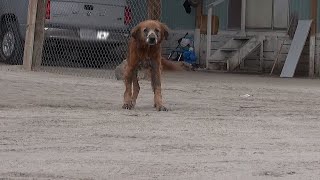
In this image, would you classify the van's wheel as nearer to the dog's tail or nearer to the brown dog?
the dog's tail

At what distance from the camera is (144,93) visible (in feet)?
42.3

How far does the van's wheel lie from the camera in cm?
1777

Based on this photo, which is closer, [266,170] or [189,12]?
[266,170]

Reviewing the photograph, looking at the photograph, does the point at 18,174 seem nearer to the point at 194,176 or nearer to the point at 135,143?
the point at 194,176

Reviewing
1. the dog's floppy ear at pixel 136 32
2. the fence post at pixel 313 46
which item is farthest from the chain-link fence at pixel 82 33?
the dog's floppy ear at pixel 136 32

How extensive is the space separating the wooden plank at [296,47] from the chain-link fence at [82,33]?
3.42 meters

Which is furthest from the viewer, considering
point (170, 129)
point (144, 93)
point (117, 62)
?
point (117, 62)

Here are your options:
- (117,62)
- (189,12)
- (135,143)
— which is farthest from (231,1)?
(135,143)

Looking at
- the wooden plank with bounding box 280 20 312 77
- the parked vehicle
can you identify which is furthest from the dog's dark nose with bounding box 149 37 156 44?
the wooden plank with bounding box 280 20 312 77

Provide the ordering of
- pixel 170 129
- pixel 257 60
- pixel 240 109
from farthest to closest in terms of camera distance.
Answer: pixel 257 60 → pixel 240 109 → pixel 170 129

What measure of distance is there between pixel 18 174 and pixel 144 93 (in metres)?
6.86

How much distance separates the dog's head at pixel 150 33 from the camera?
10.0m

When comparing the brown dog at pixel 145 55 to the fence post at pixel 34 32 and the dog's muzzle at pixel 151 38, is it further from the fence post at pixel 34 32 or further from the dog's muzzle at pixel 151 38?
the fence post at pixel 34 32

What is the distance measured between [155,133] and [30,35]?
849 cm
